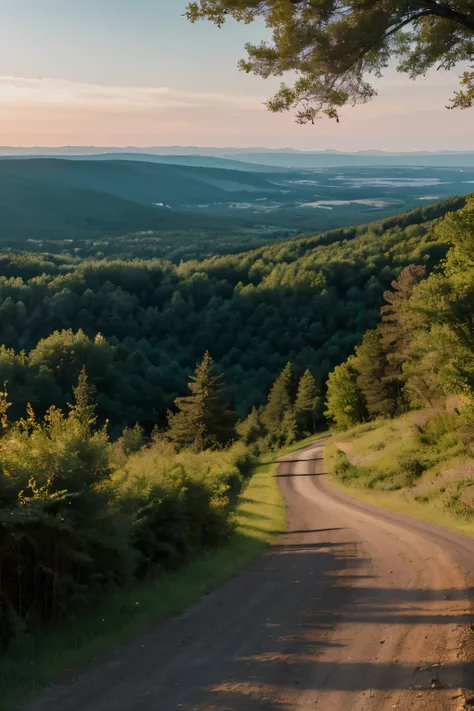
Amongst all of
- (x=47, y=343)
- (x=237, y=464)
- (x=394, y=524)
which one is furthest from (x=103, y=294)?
(x=394, y=524)

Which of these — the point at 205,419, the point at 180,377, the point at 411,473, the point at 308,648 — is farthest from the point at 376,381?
the point at 308,648

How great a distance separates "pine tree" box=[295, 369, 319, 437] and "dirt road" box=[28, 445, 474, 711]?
2556 inches

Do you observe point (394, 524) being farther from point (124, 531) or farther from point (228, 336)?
point (228, 336)

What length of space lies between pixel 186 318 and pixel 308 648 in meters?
119

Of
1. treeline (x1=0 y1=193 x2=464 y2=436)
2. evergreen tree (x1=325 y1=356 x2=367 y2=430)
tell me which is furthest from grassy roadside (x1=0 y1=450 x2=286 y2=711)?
treeline (x1=0 y1=193 x2=464 y2=436)

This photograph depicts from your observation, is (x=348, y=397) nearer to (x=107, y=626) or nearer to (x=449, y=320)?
(x=449, y=320)

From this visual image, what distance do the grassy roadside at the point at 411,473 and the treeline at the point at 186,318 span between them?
39108 mm

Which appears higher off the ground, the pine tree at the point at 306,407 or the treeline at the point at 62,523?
the treeline at the point at 62,523

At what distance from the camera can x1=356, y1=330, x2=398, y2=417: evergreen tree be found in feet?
184

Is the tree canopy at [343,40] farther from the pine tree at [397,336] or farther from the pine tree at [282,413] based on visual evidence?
the pine tree at [282,413]

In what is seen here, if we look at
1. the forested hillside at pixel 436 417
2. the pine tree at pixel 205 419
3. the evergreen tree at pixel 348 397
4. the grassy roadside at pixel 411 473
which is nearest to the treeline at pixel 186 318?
the evergreen tree at pixel 348 397

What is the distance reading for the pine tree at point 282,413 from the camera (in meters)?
78.4

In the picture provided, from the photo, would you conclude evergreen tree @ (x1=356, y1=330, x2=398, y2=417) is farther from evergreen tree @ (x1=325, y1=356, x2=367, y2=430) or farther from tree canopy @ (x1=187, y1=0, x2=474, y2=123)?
tree canopy @ (x1=187, y1=0, x2=474, y2=123)

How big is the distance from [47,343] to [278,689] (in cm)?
7552
